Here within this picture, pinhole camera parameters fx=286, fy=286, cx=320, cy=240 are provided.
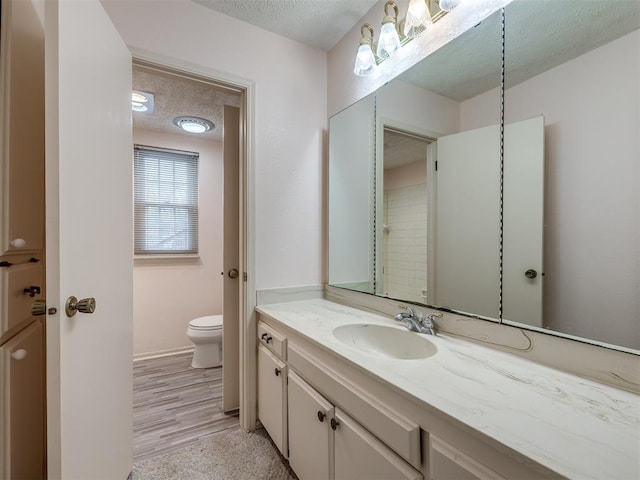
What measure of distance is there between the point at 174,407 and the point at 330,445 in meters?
1.49

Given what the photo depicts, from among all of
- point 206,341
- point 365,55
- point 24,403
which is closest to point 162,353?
point 206,341

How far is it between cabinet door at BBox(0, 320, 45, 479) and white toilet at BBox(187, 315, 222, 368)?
4.81 ft

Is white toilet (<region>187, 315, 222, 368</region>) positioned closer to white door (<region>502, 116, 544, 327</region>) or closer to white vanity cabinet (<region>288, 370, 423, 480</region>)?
white vanity cabinet (<region>288, 370, 423, 480</region>)

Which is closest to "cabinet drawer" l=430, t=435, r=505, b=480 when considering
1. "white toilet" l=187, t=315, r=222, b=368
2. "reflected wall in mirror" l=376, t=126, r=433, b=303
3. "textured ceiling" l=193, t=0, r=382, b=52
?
"reflected wall in mirror" l=376, t=126, r=433, b=303

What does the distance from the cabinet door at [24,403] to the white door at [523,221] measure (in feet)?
5.37

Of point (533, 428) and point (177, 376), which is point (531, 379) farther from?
point (177, 376)

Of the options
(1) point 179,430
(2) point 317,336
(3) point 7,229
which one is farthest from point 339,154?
(1) point 179,430

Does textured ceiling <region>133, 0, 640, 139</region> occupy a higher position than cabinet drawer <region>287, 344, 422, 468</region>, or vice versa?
textured ceiling <region>133, 0, 640, 139</region>

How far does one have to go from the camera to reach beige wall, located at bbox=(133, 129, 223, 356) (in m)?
2.86

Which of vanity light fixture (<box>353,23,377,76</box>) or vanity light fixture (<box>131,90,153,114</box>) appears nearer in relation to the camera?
vanity light fixture (<box>353,23,377,76</box>)

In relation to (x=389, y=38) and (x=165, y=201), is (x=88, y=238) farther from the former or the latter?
(x=165, y=201)

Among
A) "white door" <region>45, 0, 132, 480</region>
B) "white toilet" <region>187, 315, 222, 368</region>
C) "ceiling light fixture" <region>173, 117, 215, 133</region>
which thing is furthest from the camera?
"ceiling light fixture" <region>173, 117, 215, 133</region>

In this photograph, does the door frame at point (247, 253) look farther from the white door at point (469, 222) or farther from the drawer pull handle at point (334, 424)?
the white door at point (469, 222)

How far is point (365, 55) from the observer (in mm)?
1525
